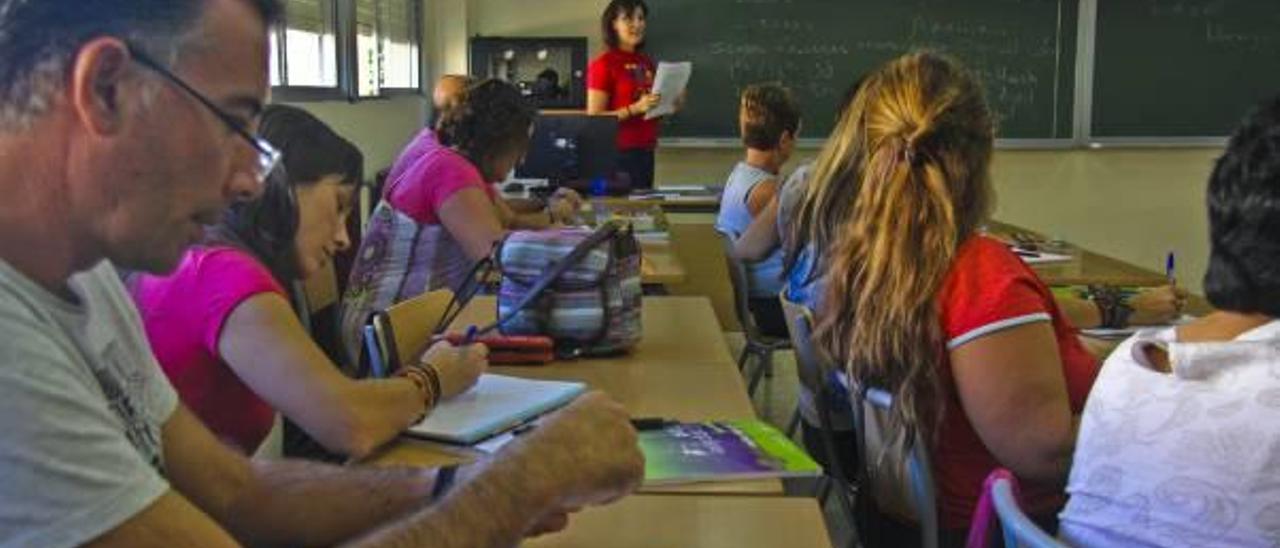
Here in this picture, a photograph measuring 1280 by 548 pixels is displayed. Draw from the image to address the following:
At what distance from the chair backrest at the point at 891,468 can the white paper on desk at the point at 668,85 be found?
12.6 feet

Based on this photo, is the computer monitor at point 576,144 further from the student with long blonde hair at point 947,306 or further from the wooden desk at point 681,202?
the student with long blonde hair at point 947,306

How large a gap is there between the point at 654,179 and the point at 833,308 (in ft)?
14.3

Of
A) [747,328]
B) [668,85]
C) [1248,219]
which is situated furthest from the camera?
[668,85]

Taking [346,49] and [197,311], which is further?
[346,49]

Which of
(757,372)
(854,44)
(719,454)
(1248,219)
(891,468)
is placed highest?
(854,44)

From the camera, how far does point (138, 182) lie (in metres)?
0.87

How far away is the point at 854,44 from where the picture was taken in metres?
6.31

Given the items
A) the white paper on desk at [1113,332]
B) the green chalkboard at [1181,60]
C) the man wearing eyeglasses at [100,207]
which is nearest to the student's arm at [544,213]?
the white paper on desk at [1113,332]

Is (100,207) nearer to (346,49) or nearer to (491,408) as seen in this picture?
(491,408)

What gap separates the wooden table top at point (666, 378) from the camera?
65.7 inches

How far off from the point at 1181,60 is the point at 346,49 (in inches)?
166

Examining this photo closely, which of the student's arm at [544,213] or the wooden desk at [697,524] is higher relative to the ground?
the student's arm at [544,213]

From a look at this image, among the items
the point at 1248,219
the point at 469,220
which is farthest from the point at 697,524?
the point at 469,220

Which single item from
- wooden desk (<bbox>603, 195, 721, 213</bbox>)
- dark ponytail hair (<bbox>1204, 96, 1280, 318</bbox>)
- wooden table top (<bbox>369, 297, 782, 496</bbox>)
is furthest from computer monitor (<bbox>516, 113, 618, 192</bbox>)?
dark ponytail hair (<bbox>1204, 96, 1280, 318</bbox>)
